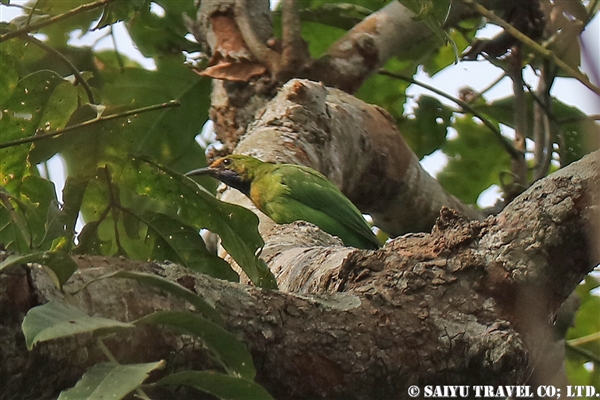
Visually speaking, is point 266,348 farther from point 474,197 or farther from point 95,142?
point 474,197

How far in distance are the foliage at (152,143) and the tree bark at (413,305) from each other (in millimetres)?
126

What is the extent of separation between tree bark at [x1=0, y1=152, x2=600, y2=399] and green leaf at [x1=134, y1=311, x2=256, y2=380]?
16 cm

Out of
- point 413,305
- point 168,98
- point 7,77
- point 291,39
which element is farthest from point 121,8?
point 168,98

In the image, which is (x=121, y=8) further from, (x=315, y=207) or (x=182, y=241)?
(x=315, y=207)

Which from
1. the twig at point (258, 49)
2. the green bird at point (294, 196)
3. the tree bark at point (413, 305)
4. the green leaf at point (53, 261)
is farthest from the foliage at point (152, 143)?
the twig at point (258, 49)

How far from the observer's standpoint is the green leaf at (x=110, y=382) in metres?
0.91

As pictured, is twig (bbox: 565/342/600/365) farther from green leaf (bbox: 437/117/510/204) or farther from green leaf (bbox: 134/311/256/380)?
green leaf (bbox: 134/311/256/380)

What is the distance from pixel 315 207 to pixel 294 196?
0.47 ft

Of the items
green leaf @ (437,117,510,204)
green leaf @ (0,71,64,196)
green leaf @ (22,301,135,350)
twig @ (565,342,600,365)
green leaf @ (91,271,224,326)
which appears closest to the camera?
green leaf @ (22,301,135,350)

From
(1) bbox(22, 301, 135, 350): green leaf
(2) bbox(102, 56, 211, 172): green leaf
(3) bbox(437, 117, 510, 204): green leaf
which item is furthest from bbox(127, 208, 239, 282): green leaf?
(3) bbox(437, 117, 510, 204): green leaf

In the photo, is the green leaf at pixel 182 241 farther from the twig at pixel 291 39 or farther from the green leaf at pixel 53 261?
the twig at pixel 291 39

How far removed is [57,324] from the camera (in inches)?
37.1

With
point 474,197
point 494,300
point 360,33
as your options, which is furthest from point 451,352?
point 474,197

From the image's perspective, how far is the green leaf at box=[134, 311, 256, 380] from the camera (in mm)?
1083
